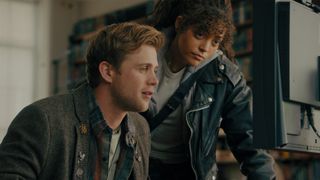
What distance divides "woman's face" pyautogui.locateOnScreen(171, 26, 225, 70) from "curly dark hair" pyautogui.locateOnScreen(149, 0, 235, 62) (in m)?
0.02

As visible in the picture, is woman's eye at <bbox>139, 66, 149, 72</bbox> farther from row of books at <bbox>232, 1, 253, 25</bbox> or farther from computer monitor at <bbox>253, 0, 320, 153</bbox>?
row of books at <bbox>232, 1, 253, 25</bbox>

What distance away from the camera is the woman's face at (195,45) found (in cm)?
205

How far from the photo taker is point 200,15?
2070 millimetres

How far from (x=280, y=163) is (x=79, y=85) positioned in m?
3.88

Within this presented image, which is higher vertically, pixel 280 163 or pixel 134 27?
pixel 134 27

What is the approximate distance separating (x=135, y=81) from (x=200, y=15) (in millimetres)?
344

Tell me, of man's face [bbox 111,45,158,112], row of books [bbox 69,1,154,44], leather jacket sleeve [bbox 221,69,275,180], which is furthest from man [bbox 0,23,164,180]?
row of books [bbox 69,1,154,44]

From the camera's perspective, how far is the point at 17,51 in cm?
874

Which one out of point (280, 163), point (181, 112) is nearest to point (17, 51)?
point (280, 163)

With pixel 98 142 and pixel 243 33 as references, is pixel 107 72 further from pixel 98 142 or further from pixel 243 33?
pixel 243 33

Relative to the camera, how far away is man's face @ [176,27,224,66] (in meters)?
2.05

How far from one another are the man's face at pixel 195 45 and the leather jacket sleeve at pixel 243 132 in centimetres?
15

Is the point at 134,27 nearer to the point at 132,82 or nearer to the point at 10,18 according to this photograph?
the point at 132,82

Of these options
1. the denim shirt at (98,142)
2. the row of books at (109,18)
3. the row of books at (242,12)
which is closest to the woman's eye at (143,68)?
the denim shirt at (98,142)
